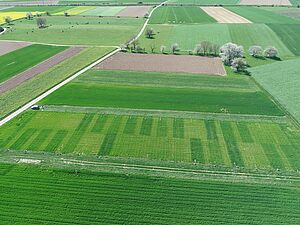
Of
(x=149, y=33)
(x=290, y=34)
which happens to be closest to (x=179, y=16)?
(x=149, y=33)

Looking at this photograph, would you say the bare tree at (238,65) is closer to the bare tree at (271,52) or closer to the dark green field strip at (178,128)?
the bare tree at (271,52)

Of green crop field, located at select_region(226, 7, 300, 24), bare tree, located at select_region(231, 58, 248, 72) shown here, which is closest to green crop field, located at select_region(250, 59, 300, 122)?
bare tree, located at select_region(231, 58, 248, 72)

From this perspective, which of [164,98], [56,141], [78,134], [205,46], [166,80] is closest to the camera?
[56,141]

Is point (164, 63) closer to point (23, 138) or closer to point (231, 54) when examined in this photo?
point (231, 54)

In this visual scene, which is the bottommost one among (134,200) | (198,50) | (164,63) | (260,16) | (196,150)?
(134,200)

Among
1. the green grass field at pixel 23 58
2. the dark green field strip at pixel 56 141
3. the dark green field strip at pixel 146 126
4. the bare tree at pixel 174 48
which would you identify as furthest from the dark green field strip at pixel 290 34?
the dark green field strip at pixel 56 141

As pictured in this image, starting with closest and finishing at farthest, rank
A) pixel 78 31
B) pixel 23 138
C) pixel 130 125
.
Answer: pixel 23 138 < pixel 130 125 < pixel 78 31
